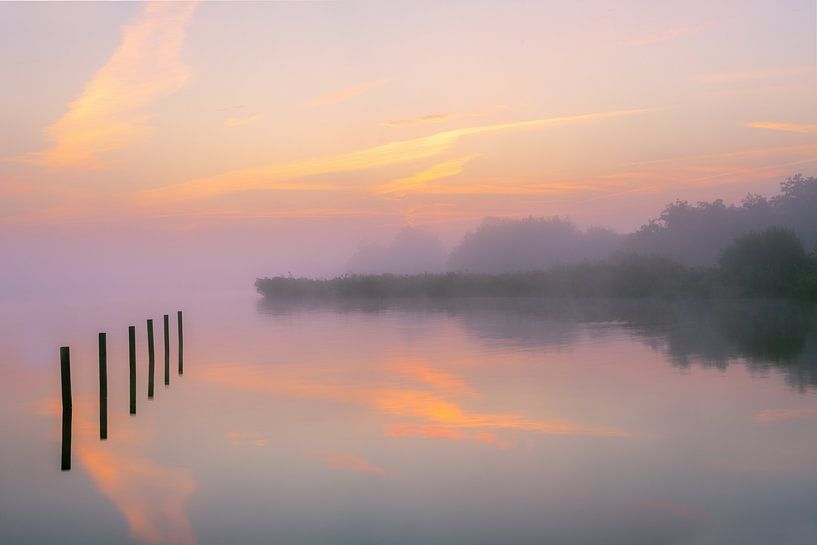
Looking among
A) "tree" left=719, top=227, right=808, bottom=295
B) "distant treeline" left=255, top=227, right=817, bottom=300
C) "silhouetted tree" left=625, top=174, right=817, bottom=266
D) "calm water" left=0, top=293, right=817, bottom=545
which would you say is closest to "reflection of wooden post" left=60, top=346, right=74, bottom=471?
"calm water" left=0, top=293, right=817, bottom=545

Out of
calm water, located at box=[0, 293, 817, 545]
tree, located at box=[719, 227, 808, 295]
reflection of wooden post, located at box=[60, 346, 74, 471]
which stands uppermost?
tree, located at box=[719, 227, 808, 295]

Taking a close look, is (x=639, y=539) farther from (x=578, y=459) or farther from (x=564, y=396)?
(x=564, y=396)

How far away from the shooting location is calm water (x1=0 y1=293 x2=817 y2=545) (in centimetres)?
1150

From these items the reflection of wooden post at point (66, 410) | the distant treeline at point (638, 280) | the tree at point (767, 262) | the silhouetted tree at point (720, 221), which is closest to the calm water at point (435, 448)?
the reflection of wooden post at point (66, 410)

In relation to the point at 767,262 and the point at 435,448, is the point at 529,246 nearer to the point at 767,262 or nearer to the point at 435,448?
the point at 767,262

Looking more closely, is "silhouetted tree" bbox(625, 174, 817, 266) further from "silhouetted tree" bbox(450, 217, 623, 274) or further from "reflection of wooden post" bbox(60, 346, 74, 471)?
"reflection of wooden post" bbox(60, 346, 74, 471)

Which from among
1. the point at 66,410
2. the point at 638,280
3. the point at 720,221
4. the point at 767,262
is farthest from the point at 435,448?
the point at 720,221

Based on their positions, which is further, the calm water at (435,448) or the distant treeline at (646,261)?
the distant treeline at (646,261)

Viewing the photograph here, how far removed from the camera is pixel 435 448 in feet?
52.3

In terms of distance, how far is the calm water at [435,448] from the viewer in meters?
11.5

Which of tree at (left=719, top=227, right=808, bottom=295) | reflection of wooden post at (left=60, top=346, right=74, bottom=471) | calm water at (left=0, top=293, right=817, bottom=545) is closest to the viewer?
calm water at (left=0, top=293, right=817, bottom=545)

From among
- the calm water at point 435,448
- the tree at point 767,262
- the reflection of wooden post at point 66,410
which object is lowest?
the calm water at point 435,448

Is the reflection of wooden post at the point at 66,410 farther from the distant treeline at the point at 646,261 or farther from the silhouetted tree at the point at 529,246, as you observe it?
the silhouetted tree at the point at 529,246

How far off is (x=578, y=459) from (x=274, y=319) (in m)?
42.6
